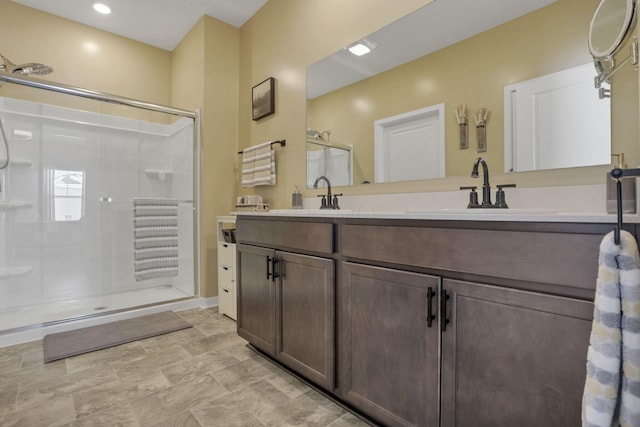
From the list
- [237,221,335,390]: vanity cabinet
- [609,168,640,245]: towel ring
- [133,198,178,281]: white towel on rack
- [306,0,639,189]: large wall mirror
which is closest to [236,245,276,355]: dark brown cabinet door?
[237,221,335,390]: vanity cabinet

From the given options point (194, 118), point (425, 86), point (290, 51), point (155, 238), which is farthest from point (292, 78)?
point (155, 238)

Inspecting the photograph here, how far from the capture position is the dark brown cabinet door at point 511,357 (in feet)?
2.74

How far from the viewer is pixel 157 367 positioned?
1.96 meters

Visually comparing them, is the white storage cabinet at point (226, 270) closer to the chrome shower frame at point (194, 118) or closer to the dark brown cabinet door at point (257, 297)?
the chrome shower frame at point (194, 118)

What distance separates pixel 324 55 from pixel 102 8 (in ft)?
7.94

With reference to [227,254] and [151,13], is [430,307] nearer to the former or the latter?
[227,254]

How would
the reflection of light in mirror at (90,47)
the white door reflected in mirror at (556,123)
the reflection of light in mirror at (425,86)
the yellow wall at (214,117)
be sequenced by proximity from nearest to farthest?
the white door reflected in mirror at (556,123)
the reflection of light in mirror at (425,86)
the yellow wall at (214,117)
the reflection of light in mirror at (90,47)

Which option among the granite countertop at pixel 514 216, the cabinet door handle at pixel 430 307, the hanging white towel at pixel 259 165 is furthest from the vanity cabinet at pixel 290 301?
the hanging white towel at pixel 259 165

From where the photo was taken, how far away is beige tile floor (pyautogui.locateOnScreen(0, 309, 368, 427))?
148cm

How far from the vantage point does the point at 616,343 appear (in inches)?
27.3

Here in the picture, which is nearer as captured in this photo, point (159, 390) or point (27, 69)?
point (159, 390)

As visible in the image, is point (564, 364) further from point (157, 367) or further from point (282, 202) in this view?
point (282, 202)

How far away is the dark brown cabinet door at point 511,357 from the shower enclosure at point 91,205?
2.70m

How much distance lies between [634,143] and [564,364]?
82 cm
